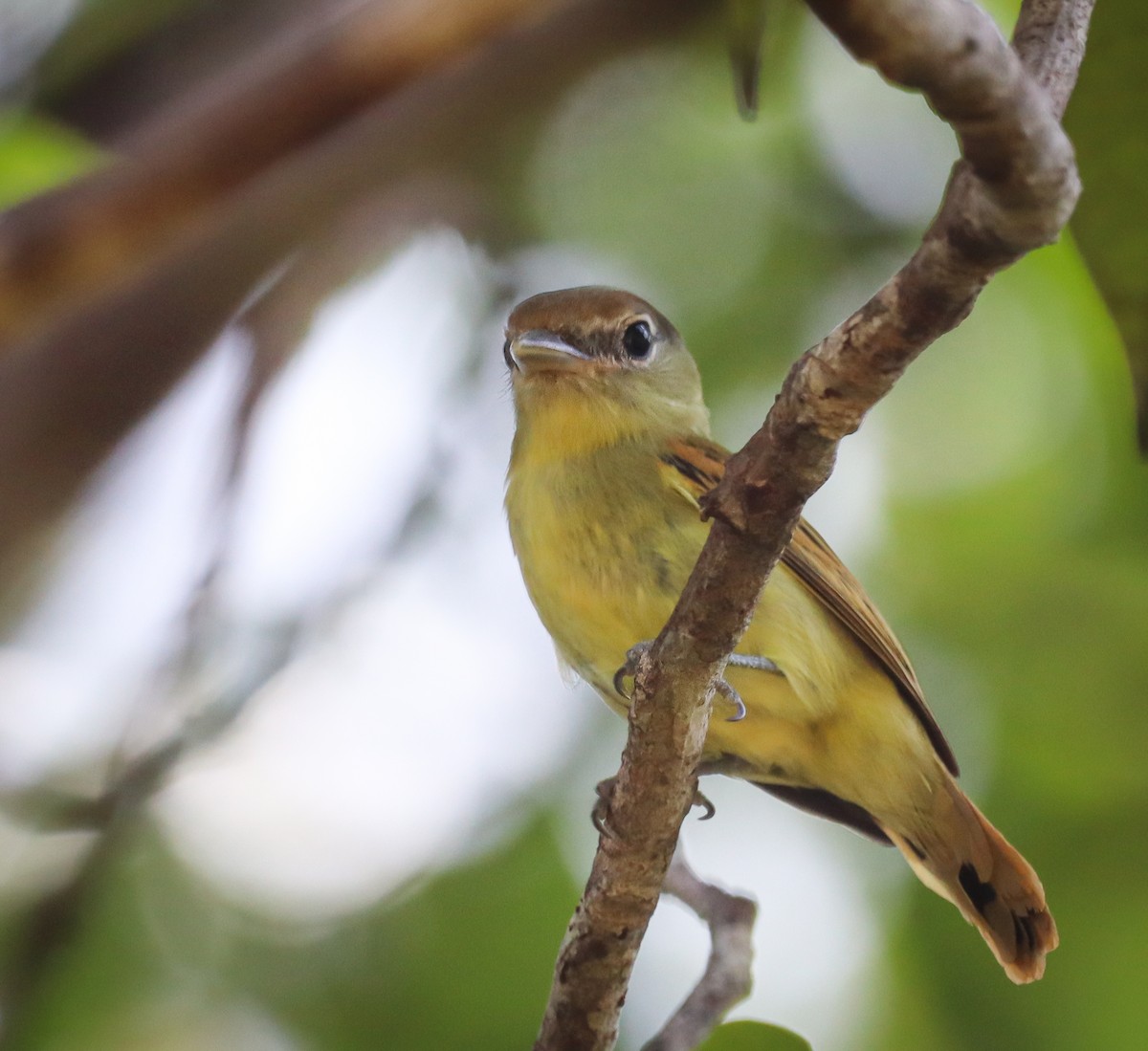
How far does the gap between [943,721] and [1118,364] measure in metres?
1.19

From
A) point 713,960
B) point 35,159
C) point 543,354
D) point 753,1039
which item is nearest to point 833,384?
point 753,1039

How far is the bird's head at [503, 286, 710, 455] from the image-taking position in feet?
10.6

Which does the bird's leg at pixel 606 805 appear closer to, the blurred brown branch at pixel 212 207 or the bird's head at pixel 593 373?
the bird's head at pixel 593 373

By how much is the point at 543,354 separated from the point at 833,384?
188cm

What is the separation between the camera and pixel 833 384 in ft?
4.85

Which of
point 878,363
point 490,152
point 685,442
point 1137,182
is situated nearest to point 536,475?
point 685,442

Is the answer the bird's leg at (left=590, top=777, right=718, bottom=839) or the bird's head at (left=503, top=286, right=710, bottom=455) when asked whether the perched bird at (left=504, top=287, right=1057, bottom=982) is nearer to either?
the bird's head at (left=503, top=286, right=710, bottom=455)

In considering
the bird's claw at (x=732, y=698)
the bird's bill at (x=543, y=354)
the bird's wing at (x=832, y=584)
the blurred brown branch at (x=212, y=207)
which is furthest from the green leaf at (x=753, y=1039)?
the bird's bill at (x=543, y=354)

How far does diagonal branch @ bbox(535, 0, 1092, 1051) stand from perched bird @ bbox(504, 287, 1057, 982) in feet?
2.22

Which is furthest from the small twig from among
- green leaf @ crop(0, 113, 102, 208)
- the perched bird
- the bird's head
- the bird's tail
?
green leaf @ crop(0, 113, 102, 208)

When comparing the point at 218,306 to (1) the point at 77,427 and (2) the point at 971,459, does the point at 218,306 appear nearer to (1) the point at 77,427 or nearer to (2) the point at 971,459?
(1) the point at 77,427

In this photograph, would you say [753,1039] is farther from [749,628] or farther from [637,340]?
[637,340]

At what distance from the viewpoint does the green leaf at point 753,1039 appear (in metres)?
1.91

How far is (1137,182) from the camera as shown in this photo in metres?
1.87
